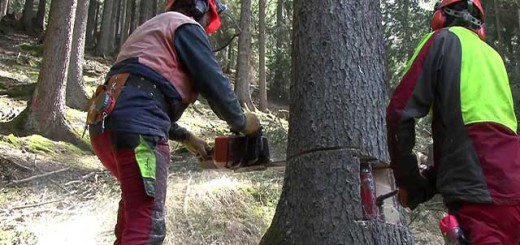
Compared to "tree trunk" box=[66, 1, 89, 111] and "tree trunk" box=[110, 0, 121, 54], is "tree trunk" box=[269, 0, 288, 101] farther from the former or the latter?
"tree trunk" box=[66, 1, 89, 111]

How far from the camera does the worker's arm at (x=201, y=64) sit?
10.5 feet

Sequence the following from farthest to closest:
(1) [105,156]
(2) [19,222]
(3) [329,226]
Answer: (2) [19,222], (3) [329,226], (1) [105,156]

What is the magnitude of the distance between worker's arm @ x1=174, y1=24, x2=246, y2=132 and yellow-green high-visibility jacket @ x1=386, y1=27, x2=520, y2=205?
37.2 inches

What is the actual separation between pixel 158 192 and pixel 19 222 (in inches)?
124

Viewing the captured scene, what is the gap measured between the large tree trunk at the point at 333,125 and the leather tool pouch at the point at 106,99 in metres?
1.24

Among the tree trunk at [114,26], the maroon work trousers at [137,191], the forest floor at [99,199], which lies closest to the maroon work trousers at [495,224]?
the maroon work trousers at [137,191]

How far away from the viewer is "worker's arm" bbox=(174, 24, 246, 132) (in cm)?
319

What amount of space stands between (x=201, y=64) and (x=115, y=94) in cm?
48

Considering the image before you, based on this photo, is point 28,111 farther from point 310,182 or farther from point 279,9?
point 279,9

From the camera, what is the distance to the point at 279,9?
2612 centimetres

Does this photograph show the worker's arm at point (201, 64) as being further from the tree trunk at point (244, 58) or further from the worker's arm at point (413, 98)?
the tree trunk at point (244, 58)

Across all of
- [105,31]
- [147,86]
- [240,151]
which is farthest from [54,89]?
[105,31]

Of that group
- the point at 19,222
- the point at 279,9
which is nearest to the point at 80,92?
the point at 19,222

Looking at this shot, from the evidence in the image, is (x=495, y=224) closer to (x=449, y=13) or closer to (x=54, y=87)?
(x=449, y=13)
